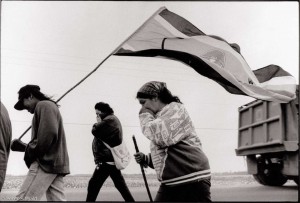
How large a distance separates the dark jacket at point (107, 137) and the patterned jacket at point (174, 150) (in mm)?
1225

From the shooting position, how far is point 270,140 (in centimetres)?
624

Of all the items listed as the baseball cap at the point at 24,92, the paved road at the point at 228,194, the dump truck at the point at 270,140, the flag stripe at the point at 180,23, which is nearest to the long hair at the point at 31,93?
the baseball cap at the point at 24,92

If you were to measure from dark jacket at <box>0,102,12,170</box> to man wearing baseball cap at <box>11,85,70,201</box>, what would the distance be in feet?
0.53

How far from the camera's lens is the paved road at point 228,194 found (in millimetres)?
3971

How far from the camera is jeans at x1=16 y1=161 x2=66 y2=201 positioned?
3359 mm

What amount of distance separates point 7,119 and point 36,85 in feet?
1.40

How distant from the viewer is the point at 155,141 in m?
2.89

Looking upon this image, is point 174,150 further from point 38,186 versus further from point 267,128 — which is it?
point 267,128

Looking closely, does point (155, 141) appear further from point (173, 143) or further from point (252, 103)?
point (252, 103)

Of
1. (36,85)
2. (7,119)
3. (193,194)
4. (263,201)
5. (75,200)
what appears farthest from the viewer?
(263,201)

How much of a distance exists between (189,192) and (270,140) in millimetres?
3675

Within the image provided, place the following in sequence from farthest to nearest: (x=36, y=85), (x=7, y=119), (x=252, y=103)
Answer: (x=252, y=103) → (x=36, y=85) → (x=7, y=119)

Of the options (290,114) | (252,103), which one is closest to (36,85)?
(290,114)

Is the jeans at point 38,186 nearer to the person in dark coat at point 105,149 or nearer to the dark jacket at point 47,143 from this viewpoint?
the dark jacket at point 47,143
